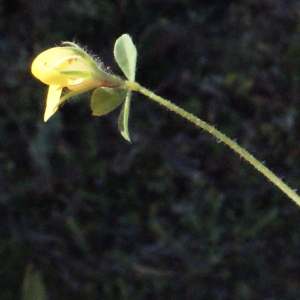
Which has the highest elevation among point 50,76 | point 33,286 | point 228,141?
point 33,286

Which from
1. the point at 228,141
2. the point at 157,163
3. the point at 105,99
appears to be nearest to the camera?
the point at 228,141

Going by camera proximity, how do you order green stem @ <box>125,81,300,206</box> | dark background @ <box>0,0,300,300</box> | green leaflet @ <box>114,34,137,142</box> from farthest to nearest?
1. dark background @ <box>0,0,300,300</box>
2. green leaflet @ <box>114,34,137,142</box>
3. green stem @ <box>125,81,300,206</box>

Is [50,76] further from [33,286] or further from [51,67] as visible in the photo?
[33,286]

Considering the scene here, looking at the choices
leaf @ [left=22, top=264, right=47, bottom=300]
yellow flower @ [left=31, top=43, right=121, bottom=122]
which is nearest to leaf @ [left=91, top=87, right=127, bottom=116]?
yellow flower @ [left=31, top=43, right=121, bottom=122]

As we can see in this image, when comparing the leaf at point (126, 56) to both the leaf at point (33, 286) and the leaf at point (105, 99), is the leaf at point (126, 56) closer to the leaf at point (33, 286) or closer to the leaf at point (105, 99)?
the leaf at point (105, 99)

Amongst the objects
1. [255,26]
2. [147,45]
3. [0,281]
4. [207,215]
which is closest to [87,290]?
[0,281]

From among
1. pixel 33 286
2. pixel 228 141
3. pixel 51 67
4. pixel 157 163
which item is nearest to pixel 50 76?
pixel 51 67

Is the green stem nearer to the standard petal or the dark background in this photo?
the standard petal
